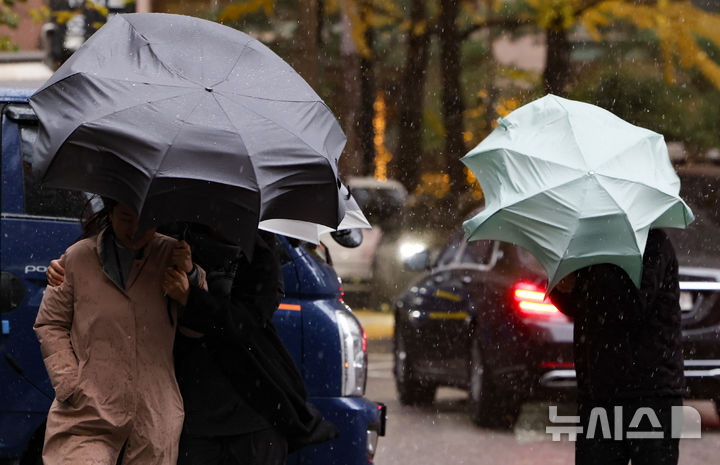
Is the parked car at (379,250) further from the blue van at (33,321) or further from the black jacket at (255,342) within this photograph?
the black jacket at (255,342)

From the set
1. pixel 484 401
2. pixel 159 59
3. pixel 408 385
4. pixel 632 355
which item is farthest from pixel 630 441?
pixel 408 385

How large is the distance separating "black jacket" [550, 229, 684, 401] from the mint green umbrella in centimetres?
11

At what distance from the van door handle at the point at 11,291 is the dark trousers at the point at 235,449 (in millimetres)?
1468

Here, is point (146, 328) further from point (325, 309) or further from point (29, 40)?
point (29, 40)

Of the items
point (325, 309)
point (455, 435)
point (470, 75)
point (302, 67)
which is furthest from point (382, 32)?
point (325, 309)

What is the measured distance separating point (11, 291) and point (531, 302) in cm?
485

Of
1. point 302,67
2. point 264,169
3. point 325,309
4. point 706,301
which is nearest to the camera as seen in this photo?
point 264,169

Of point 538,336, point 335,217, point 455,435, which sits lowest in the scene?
point 455,435

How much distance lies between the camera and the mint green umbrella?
15.8ft

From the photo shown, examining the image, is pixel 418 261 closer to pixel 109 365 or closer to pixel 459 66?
pixel 109 365

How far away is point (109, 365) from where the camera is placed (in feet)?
13.8

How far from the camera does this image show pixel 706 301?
31.1 ft

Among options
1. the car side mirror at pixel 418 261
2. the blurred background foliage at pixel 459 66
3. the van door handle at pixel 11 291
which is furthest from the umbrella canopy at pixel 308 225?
the blurred background foliage at pixel 459 66

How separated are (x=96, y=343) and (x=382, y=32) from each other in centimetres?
3243
